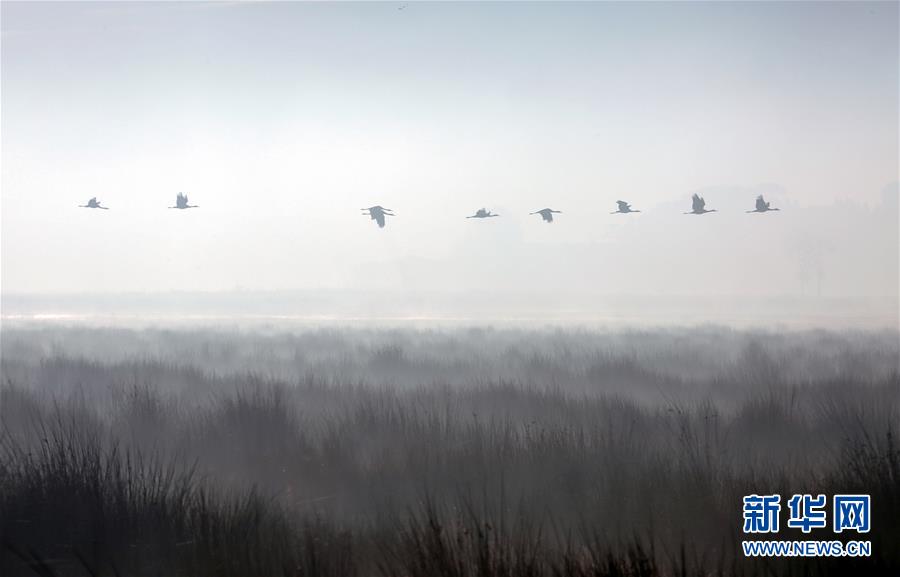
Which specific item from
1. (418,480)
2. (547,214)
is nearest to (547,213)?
(547,214)

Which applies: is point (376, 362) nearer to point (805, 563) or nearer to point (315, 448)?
point (315, 448)

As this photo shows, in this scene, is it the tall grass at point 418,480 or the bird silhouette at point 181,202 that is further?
the bird silhouette at point 181,202

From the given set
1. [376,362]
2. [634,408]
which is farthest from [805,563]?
[376,362]

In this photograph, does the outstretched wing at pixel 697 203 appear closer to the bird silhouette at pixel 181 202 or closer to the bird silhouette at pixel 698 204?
the bird silhouette at pixel 698 204

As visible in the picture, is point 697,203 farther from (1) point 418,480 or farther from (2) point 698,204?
(1) point 418,480

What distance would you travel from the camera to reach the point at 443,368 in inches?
677

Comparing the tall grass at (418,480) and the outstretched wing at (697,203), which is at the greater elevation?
the outstretched wing at (697,203)

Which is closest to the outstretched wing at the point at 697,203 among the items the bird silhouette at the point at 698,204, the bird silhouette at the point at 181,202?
the bird silhouette at the point at 698,204

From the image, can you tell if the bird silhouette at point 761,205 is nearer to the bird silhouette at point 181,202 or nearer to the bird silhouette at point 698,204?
the bird silhouette at point 698,204

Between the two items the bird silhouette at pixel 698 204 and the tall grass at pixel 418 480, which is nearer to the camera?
the tall grass at pixel 418 480

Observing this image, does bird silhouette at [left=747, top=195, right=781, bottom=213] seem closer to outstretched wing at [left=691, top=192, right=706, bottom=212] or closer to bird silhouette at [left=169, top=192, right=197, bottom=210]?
outstretched wing at [left=691, top=192, right=706, bottom=212]

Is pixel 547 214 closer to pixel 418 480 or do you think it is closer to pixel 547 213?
pixel 547 213

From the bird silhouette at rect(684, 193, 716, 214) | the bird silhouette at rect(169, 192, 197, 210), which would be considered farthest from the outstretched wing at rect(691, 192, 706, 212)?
the bird silhouette at rect(169, 192, 197, 210)

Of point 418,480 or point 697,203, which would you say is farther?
point 697,203
